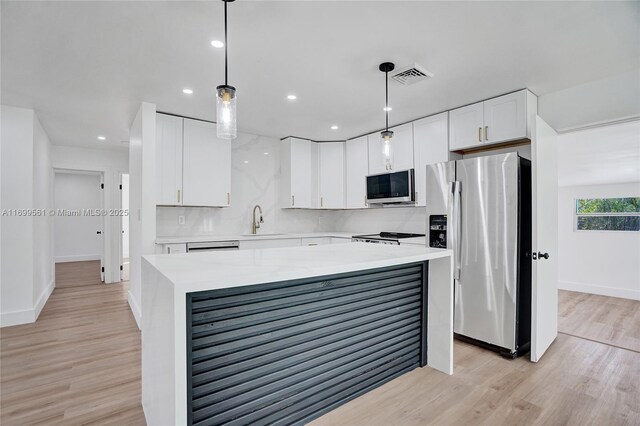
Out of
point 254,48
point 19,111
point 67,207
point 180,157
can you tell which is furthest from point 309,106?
point 67,207

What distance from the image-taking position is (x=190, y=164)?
3.85m

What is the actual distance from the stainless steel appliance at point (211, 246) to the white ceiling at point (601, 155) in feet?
12.3

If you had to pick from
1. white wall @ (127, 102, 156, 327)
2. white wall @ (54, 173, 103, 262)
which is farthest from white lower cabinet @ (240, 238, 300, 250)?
white wall @ (54, 173, 103, 262)

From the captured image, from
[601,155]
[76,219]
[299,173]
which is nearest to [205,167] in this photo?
[299,173]

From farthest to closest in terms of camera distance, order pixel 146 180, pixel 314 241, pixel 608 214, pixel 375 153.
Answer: pixel 608 214 → pixel 314 241 → pixel 375 153 → pixel 146 180

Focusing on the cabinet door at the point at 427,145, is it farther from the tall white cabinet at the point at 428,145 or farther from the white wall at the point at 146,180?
the white wall at the point at 146,180

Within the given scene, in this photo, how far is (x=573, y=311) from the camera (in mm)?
3959

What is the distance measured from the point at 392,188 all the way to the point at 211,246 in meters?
2.33

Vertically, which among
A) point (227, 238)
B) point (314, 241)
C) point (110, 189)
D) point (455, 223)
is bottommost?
point (314, 241)

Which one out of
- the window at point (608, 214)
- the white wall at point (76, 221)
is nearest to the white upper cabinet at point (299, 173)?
the window at point (608, 214)

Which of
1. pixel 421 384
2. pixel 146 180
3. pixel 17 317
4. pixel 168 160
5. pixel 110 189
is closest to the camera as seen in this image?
pixel 421 384

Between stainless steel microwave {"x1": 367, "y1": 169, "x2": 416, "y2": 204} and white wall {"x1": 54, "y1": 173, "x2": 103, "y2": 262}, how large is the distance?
281 inches

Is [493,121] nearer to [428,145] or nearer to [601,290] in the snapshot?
[428,145]

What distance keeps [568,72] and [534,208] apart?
3.83ft
